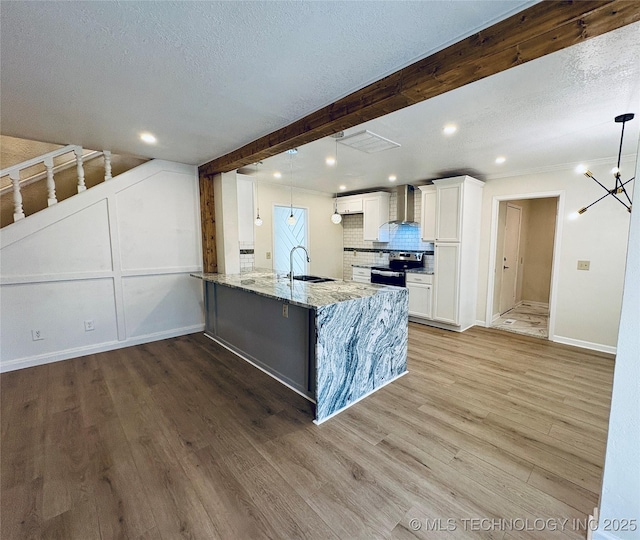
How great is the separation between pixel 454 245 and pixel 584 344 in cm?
207

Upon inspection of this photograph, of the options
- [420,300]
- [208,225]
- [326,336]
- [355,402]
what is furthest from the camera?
[420,300]

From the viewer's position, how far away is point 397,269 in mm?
5109

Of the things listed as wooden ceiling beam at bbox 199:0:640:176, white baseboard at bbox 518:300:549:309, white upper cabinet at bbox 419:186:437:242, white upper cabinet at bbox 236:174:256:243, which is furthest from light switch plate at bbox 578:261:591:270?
white upper cabinet at bbox 236:174:256:243

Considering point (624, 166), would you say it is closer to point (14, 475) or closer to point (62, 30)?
point (62, 30)

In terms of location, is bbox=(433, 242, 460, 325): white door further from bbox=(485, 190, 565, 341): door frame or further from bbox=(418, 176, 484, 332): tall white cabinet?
bbox=(485, 190, 565, 341): door frame

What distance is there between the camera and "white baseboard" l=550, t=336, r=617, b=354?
12.0ft

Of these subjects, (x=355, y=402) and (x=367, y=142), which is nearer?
(x=355, y=402)

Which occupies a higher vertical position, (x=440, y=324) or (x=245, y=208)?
(x=245, y=208)

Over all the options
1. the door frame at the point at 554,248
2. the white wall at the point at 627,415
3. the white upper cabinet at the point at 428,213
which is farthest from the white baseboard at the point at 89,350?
the door frame at the point at 554,248

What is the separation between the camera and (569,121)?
2502mm

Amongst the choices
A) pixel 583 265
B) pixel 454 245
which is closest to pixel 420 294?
pixel 454 245

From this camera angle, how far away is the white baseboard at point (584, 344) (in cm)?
364

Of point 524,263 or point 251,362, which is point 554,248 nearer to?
point 524,263

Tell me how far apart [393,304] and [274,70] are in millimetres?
2131
